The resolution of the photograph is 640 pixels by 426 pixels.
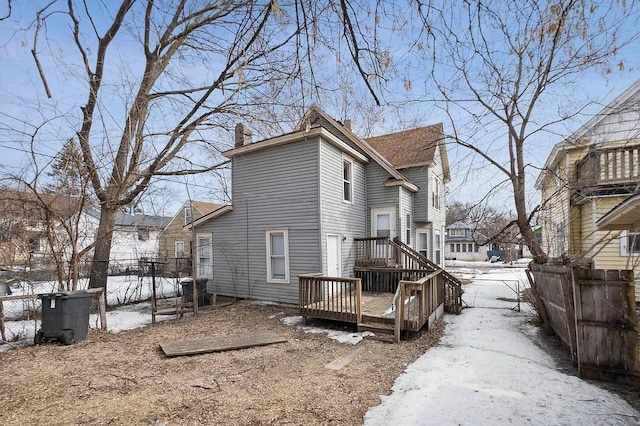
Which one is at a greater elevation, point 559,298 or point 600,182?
point 600,182

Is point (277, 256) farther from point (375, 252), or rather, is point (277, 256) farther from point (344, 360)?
point (344, 360)

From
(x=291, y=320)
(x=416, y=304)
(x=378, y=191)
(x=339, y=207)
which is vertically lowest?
(x=291, y=320)

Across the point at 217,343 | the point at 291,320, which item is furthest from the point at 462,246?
the point at 217,343

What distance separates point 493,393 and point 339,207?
7131 millimetres

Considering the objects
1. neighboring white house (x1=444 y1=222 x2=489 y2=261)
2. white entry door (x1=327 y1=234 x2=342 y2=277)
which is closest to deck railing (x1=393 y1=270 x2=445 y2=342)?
white entry door (x1=327 y1=234 x2=342 y2=277)

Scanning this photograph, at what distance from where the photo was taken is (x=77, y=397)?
13.0 feet

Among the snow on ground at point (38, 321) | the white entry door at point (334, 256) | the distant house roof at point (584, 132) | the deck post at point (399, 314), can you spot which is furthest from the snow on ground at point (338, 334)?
the distant house roof at point (584, 132)

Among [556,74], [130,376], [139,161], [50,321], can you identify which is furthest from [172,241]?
[556,74]

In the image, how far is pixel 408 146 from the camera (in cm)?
1386

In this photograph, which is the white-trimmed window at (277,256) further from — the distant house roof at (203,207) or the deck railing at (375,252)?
the distant house roof at (203,207)

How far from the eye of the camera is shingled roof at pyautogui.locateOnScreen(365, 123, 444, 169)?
13.1 metres

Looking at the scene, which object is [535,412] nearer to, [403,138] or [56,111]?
[56,111]

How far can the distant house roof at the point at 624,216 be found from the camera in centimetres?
421

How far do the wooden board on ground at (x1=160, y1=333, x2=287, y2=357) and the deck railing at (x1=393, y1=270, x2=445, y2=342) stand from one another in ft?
7.77
